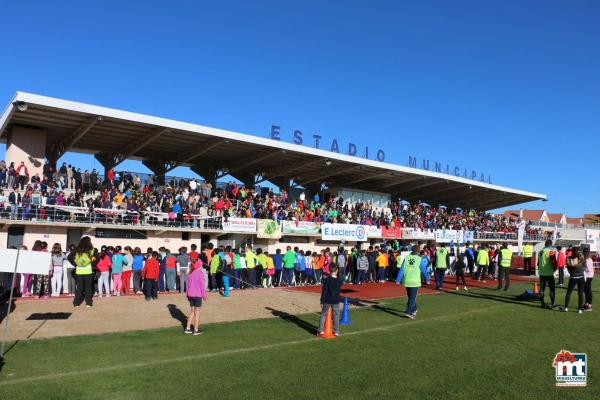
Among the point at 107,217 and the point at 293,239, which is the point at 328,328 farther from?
the point at 293,239

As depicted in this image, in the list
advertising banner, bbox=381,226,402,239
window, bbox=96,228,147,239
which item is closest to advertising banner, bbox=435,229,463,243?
advertising banner, bbox=381,226,402,239

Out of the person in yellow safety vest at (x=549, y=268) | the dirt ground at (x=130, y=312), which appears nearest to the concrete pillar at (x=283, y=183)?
the dirt ground at (x=130, y=312)

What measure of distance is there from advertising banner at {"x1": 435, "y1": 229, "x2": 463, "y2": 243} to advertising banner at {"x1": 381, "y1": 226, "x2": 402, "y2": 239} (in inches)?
167

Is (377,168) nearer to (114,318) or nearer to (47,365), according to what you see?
(114,318)

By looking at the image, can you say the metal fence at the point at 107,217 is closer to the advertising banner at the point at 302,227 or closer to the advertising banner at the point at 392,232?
the advertising banner at the point at 302,227

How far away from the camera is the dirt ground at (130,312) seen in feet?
33.2

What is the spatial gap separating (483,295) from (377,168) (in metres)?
17.4

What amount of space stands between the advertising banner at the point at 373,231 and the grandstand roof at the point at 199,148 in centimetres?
432

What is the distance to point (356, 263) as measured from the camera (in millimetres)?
21781

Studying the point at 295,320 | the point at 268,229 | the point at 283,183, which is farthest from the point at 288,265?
the point at 283,183

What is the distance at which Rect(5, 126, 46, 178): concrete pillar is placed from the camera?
2233 centimetres

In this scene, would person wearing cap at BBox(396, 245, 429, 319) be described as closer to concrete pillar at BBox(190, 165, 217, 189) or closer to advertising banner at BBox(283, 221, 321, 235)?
advertising banner at BBox(283, 221, 321, 235)

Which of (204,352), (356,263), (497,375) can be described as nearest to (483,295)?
(356,263)

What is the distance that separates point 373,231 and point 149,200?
14.6 metres
